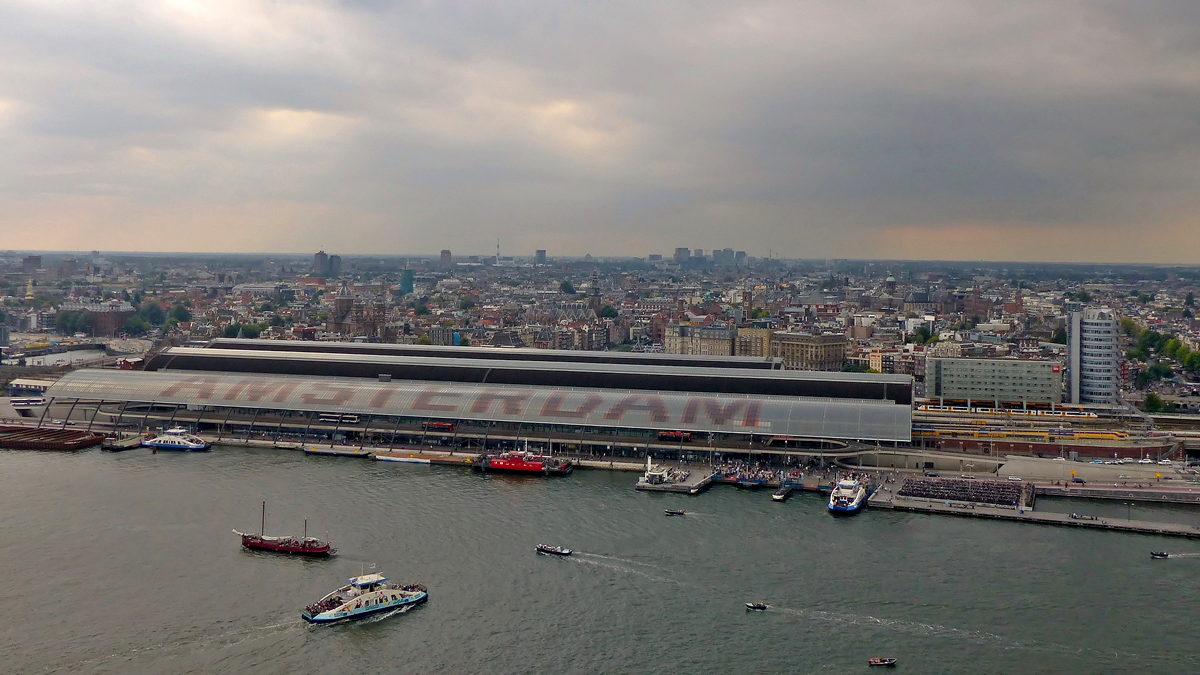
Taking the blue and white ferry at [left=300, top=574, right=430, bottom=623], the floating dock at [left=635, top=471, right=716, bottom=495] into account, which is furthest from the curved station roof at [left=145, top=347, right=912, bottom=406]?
the blue and white ferry at [left=300, top=574, right=430, bottom=623]

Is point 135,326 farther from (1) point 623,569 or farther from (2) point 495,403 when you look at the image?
(1) point 623,569

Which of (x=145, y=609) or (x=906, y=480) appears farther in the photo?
(x=906, y=480)

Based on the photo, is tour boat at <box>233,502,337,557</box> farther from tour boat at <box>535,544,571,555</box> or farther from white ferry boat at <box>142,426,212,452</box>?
white ferry boat at <box>142,426,212,452</box>

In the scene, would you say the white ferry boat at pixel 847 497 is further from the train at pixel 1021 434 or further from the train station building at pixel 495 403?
the train at pixel 1021 434

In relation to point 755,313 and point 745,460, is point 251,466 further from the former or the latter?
point 755,313

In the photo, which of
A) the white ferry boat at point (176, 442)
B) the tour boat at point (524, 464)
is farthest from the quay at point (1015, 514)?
the white ferry boat at point (176, 442)

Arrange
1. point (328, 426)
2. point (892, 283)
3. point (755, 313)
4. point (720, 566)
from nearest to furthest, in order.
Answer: point (720, 566), point (328, 426), point (755, 313), point (892, 283)

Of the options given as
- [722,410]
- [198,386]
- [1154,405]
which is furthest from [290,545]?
[1154,405]

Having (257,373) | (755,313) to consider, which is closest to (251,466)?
(257,373)
